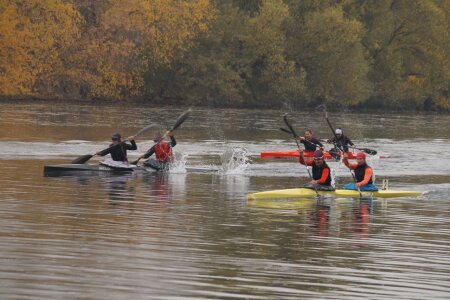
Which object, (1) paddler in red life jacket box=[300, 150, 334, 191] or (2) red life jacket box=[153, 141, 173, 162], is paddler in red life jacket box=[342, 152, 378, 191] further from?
(2) red life jacket box=[153, 141, 173, 162]

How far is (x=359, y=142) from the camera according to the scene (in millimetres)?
56531

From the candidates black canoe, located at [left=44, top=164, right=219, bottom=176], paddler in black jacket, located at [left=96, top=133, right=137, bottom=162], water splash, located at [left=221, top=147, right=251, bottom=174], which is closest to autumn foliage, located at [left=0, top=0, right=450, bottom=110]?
water splash, located at [left=221, top=147, right=251, bottom=174]

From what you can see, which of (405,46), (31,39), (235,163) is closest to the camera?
(235,163)

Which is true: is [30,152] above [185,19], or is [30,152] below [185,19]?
below

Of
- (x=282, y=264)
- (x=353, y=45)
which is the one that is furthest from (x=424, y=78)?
(x=282, y=264)

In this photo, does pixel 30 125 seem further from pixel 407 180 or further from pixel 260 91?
pixel 260 91

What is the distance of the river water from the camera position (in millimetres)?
15547

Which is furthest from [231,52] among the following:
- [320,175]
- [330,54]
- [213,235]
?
[213,235]

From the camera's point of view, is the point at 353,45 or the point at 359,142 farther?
the point at 353,45

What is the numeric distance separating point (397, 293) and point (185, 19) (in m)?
70.2

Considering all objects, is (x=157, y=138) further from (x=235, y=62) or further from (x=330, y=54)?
(x=330, y=54)

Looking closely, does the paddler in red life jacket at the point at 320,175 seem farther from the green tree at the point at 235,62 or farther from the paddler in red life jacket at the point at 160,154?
the green tree at the point at 235,62

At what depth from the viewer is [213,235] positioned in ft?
67.8

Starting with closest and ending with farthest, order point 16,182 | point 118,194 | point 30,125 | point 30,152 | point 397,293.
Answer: point 397,293 → point 118,194 → point 16,182 → point 30,152 → point 30,125
